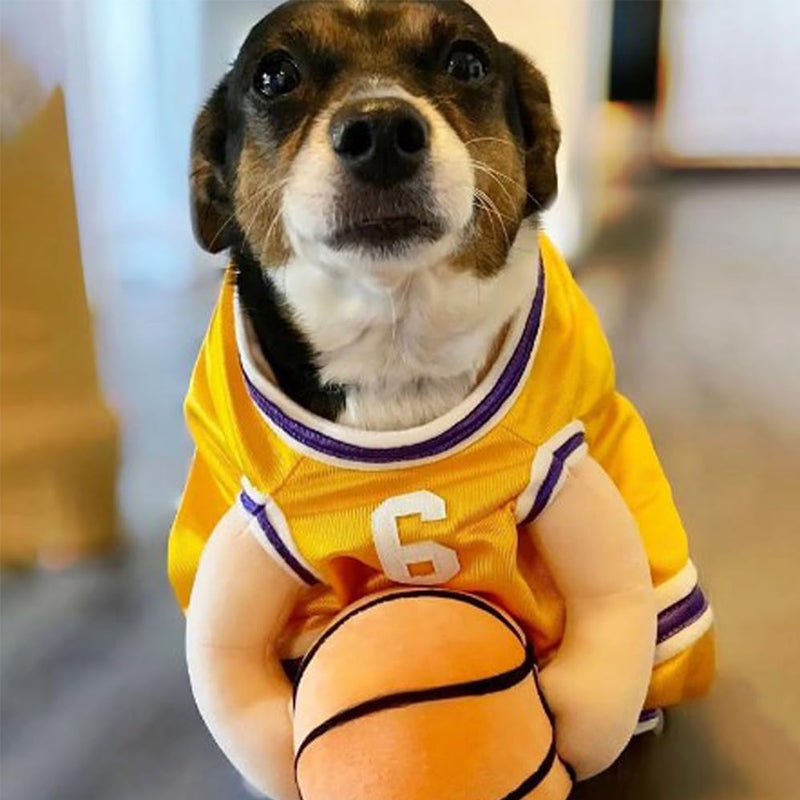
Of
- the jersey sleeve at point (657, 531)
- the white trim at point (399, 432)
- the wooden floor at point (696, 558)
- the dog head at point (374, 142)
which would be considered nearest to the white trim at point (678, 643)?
the jersey sleeve at point (657, 531)

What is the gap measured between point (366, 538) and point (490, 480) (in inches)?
4.6

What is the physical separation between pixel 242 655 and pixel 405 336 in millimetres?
323

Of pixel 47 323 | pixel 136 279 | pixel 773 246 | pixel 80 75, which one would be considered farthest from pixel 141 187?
pixel 773 246

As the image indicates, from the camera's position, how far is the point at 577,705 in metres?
1.14

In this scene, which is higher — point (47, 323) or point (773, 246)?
point (47, 323)

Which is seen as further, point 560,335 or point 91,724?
point 91,724

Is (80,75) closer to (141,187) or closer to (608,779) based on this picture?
(141,187)

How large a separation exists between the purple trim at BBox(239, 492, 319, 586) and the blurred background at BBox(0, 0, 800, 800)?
0.29 metres

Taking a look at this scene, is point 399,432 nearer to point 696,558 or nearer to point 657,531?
point 657,531

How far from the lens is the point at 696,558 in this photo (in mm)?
1624

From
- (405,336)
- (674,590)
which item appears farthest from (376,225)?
(674,590)

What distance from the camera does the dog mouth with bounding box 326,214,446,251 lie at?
3.39 feet

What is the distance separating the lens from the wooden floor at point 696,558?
1.33m

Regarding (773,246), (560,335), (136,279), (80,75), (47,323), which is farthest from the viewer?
(773,246)
